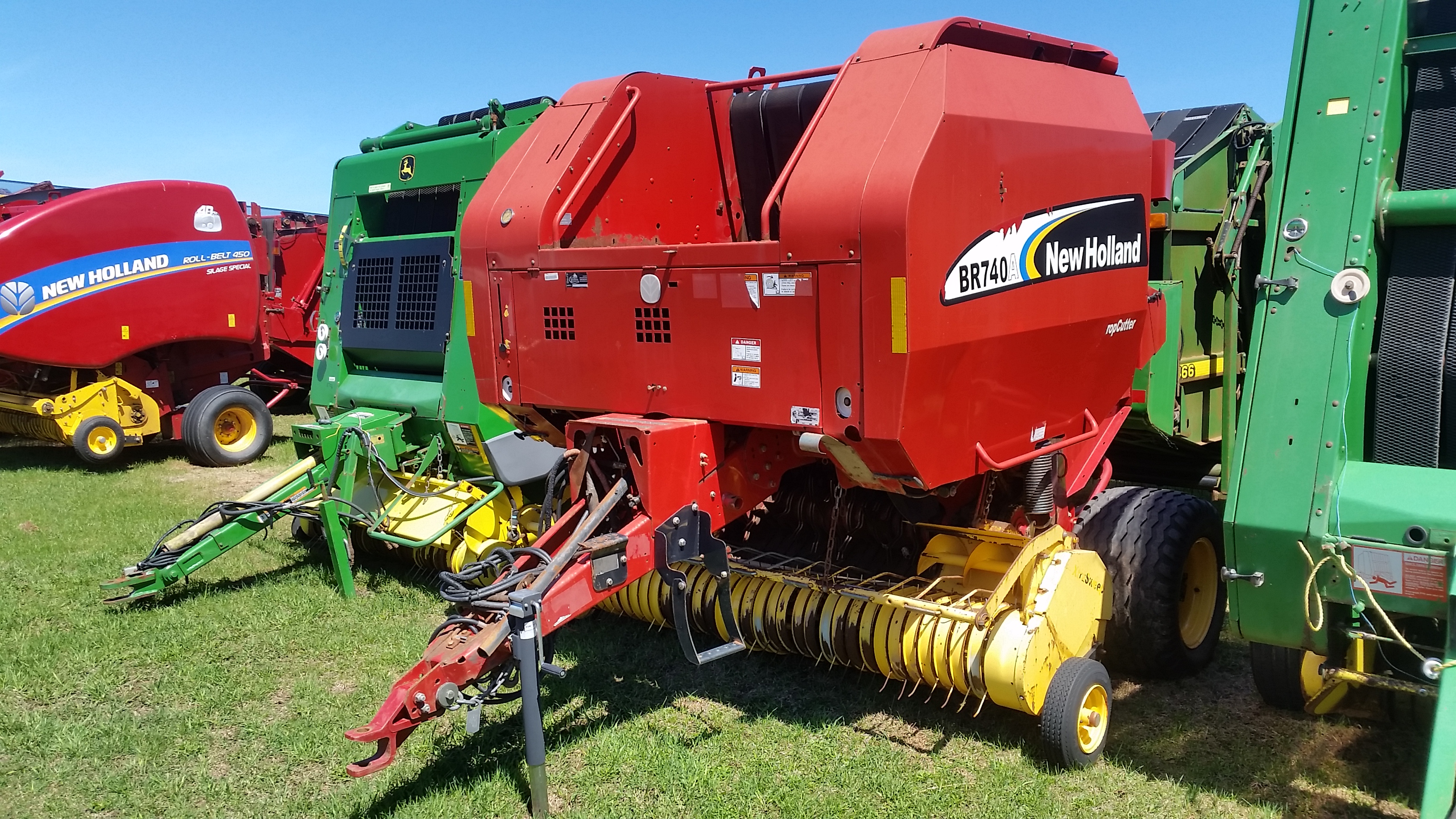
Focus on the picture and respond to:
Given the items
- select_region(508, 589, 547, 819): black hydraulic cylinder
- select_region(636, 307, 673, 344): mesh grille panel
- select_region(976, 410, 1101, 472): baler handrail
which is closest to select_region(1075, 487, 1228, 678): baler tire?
select_region(976, 410, 1101, 472): baler handrail

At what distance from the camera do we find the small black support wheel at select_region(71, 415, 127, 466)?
9930 mm

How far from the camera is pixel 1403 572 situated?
2.80m

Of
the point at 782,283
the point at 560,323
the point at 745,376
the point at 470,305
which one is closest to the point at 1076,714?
the point at 745,376

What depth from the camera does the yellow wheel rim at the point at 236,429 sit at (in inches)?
421

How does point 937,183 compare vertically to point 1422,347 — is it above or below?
above

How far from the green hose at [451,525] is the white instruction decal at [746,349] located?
2.21m

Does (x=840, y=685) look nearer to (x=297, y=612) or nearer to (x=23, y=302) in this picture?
(x=297, y=612)

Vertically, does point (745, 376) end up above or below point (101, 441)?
above

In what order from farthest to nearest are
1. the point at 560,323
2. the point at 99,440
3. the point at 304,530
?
the point at 99,440 < the point at 304,530 < the point at 560,323

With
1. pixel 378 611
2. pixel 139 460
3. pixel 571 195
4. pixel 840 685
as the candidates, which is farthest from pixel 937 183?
pixel 139 460

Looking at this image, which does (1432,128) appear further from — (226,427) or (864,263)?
(226,427)

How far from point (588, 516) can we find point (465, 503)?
2174mm

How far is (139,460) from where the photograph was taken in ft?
35.9

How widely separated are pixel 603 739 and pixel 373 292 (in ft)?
12.1
